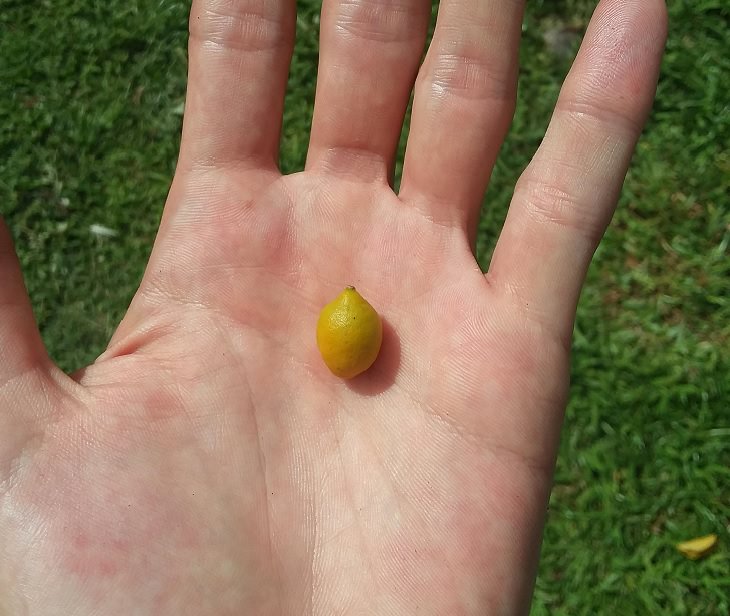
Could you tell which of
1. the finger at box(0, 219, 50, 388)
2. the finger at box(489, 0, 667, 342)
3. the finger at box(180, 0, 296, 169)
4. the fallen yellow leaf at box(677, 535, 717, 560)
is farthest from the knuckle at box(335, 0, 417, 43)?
the fallen yellow leaf at box(677, 535, 717, 560)

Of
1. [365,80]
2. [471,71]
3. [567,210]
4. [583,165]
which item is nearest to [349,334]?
[567,210]

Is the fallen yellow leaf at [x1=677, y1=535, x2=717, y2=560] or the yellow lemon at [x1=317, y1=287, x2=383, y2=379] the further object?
the fallen yellow leaf at [x1=677, y1=535, x2=717, y2=560]

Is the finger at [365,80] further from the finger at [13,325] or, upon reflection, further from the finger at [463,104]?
the finger at [13,325]

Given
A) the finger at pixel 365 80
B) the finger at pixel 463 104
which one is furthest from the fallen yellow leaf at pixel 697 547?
the finger at pixel 365 80

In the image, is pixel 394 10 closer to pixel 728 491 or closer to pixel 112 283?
pixel 112 283

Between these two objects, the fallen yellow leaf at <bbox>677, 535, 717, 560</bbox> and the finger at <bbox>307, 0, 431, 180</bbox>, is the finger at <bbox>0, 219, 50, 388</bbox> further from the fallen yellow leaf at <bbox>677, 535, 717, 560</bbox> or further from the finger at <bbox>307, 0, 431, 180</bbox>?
the fallen yellow leaf at <bbox>677, 535, 717, 560</bbox>

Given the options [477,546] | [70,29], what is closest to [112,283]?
[70,29]
